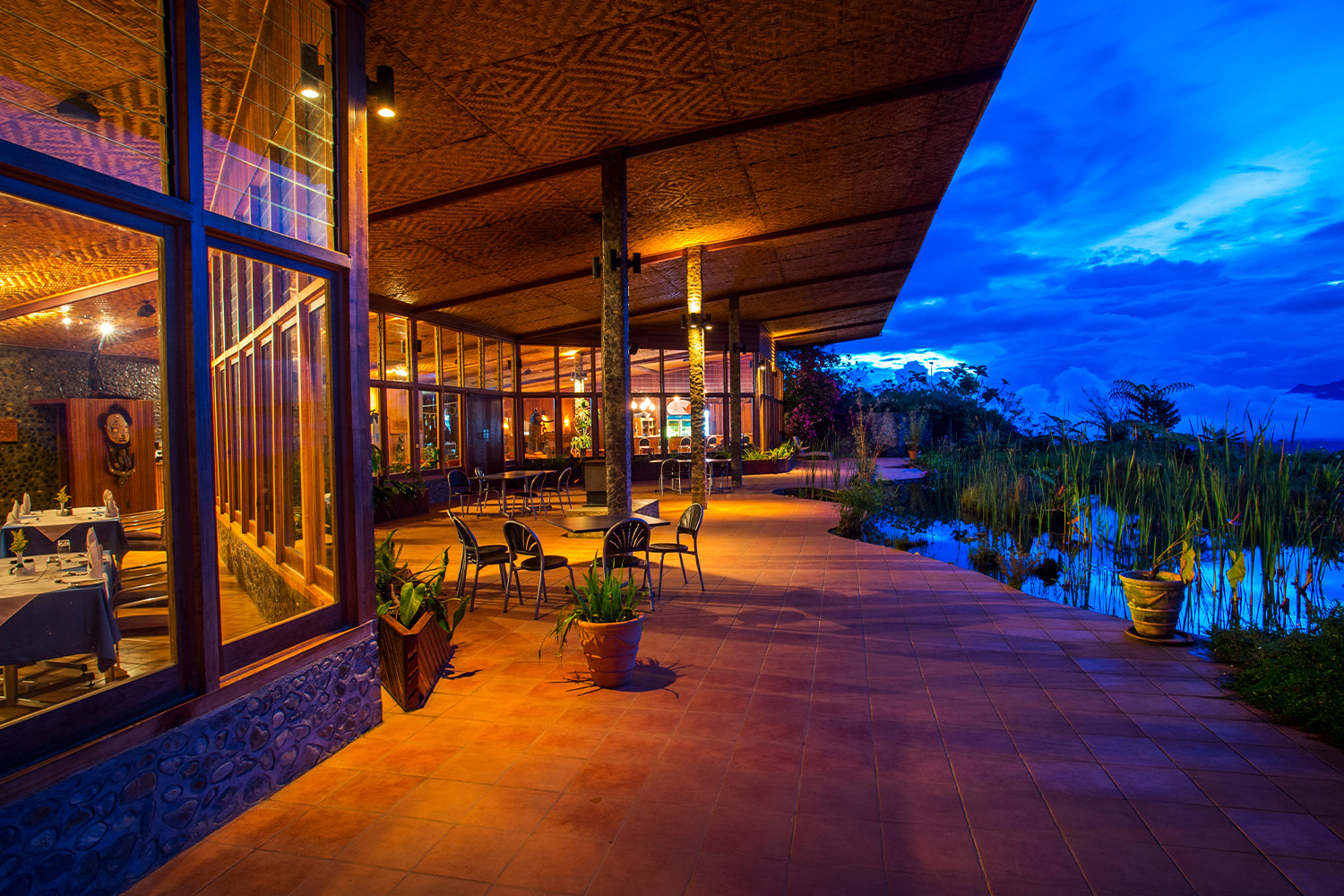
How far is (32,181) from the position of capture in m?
1.89

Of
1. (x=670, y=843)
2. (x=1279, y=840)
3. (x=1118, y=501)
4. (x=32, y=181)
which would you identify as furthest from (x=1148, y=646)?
(x=32, y=181)

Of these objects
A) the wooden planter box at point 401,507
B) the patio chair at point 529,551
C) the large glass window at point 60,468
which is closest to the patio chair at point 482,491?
the wooden planter box at point 401,507

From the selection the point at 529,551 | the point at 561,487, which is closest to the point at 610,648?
the point at 529,551

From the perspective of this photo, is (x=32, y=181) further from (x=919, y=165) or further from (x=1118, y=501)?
(x=919, y=165)

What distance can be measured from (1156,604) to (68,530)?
25.0 feet

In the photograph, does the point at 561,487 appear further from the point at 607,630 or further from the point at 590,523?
the point at 607,630

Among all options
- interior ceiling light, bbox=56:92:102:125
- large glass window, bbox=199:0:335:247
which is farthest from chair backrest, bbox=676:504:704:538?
interior ceiling light, bbox=56:92:102:125

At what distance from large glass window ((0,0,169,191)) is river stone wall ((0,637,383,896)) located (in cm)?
202

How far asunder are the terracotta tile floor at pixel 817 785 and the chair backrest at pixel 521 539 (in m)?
0.90

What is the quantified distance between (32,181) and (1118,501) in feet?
21.8

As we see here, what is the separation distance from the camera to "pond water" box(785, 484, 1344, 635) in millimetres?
4387

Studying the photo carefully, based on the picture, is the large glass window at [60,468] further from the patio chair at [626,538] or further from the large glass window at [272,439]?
the patio chair at [626,538]

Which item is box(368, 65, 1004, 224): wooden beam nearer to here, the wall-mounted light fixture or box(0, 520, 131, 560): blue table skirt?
the wall-mounted light fixture

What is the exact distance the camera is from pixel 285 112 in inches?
135
